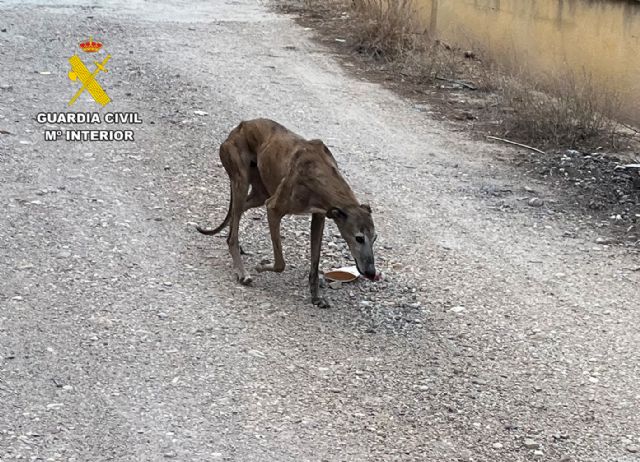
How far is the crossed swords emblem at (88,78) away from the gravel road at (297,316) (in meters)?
0.30

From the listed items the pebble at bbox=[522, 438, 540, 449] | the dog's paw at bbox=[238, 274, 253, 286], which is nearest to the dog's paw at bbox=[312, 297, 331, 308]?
the dog's paw at bbox=[238, 274, 253, 286]

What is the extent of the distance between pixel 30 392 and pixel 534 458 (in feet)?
8.38

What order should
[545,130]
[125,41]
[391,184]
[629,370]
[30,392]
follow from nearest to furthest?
[30,392] → [629,370] → [391,184] → [545,130] → [125,41]

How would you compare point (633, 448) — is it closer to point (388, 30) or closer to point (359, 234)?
point (359, 234)

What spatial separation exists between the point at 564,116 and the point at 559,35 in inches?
193

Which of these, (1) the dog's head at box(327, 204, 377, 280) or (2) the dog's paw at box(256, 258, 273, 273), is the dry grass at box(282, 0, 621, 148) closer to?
(2) the dog's paw at box(256, 258, 273, 273)

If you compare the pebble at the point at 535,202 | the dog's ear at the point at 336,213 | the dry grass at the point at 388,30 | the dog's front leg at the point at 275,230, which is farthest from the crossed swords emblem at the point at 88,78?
the dog's ear at the point at 336,213

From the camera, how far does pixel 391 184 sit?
30.4 ft

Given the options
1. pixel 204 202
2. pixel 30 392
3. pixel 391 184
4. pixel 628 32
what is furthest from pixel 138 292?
pixel 628 32

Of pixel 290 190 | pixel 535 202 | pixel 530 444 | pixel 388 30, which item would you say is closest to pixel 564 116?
pixel 535 202

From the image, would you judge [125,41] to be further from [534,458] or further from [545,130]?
[534,458]

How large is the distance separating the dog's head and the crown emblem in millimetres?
8180

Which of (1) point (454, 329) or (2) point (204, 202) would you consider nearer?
(1) point (454, 329)

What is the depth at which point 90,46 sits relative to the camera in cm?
1358
